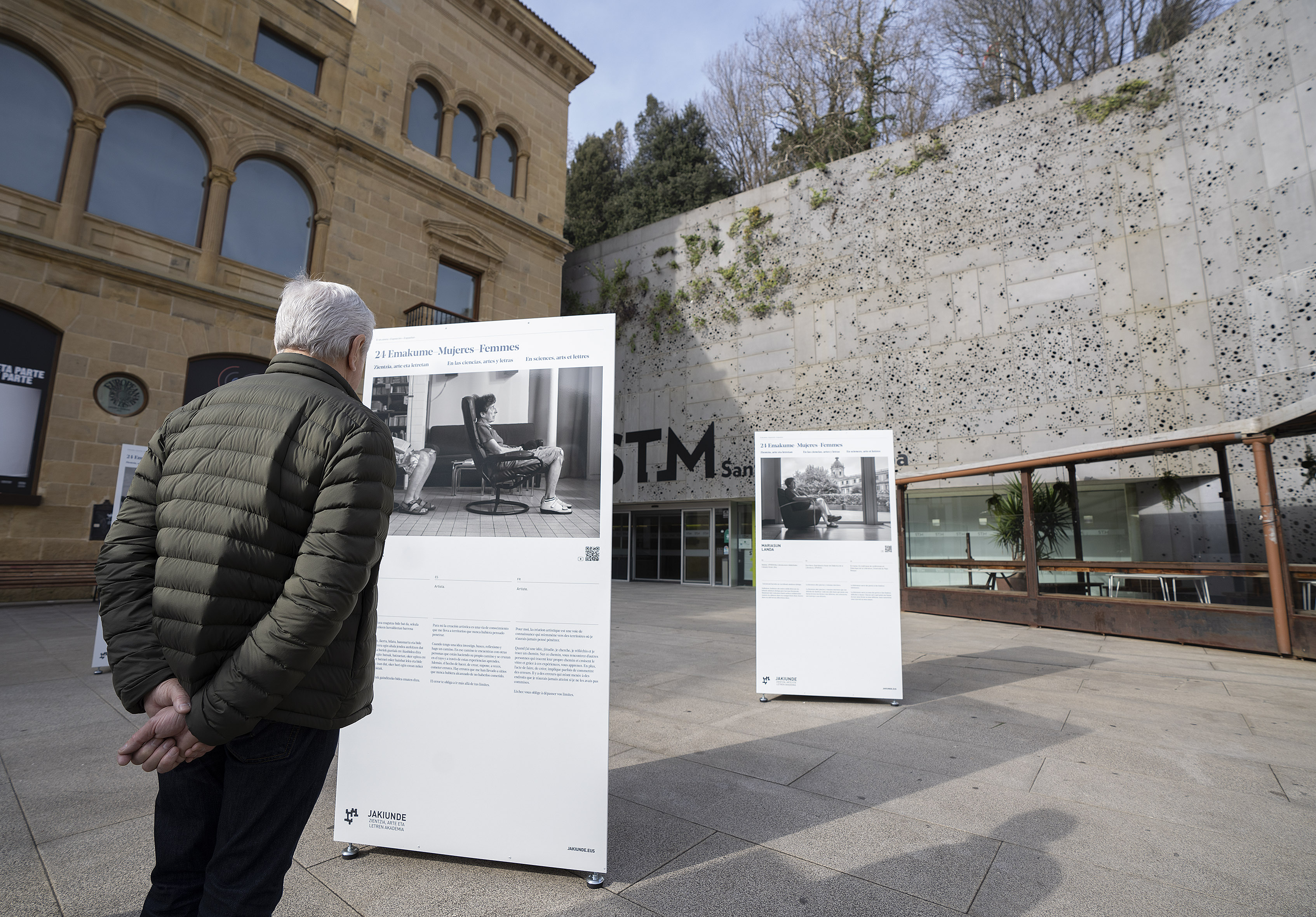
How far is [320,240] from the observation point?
14.6 m

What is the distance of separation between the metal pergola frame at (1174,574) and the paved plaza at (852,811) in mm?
2010

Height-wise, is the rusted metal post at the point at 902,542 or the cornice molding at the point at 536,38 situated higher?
the cornice molding at the point at 536,38

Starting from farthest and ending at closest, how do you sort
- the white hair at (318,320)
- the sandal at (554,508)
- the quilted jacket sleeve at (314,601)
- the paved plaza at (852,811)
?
the sandal at (554,508) < the paved plaza at (852,811) < the white hair at (318,320) < the quilted jacket sleeve at (314,601)

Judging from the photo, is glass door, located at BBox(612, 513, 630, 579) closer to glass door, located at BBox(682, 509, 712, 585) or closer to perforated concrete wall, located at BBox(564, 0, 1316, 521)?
glass door, located at BBox(682, 509, 712, 585)

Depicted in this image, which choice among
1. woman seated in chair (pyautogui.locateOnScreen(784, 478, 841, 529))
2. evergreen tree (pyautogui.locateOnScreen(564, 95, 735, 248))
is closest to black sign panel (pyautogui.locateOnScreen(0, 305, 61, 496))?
woman seated in chair (pyautogui.locateOnScreen(784, 478, 841, 529))

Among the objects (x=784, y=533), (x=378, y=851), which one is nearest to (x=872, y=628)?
(x=784, y=533)

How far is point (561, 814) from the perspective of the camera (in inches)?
102

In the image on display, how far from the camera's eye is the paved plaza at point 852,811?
2395mm

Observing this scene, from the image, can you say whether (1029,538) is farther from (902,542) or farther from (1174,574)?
(902,542)

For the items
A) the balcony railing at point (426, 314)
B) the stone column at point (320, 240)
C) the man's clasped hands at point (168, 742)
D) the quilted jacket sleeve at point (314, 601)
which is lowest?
the man's clasped hands at point (168, 742)

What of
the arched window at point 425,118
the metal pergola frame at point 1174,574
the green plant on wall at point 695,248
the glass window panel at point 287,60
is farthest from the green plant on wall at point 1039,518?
the glass window panel at point 287,60

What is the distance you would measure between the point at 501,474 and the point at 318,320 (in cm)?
113

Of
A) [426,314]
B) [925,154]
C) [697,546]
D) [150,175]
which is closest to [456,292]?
[426,314]

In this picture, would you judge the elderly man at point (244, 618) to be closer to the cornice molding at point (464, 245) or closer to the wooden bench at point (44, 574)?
the wooden bench at point (44, 574)
